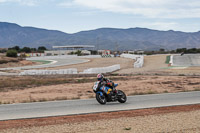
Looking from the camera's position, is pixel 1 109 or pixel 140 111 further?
pixel 1 109

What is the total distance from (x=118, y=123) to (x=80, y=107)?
3.55m

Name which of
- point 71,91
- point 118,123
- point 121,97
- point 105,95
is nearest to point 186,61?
point 71,91

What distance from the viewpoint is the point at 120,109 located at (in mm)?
12352

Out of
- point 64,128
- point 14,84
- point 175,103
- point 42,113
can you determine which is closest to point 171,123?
point 64,128

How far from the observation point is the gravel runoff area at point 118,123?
905 centimetres

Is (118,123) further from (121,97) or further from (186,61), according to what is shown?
(186,61)

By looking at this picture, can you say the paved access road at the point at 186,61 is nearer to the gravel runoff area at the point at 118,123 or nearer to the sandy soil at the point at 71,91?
the sandy soil at the point at 71,91

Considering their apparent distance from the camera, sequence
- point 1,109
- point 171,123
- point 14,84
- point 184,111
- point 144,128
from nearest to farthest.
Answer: point 144,128
point 171,123
point 184,111
point 1,109
point 14,84

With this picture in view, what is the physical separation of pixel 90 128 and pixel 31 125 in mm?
1971

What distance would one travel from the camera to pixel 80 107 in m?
13.1

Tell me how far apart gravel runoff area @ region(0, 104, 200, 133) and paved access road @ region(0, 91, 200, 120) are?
2.46 ft

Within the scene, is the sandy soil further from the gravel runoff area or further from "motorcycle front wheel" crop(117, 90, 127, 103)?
the gravel runoff area

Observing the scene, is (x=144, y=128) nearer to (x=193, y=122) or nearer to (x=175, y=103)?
(x=193, y=122)

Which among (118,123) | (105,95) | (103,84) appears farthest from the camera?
(105,95)
